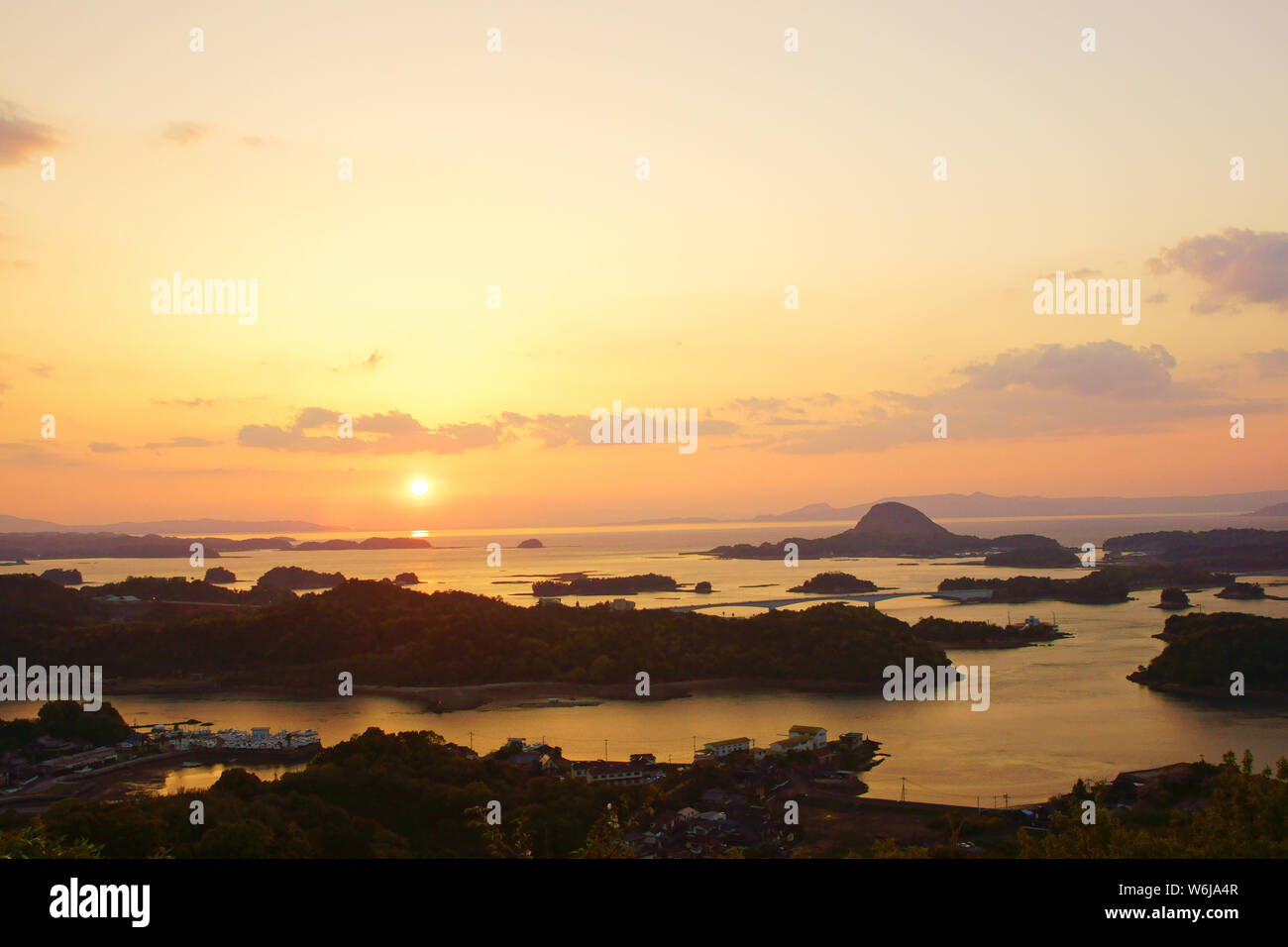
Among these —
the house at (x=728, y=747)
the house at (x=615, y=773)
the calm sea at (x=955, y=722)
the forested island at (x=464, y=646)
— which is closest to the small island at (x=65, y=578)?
the forested island at (x=464, y=646)

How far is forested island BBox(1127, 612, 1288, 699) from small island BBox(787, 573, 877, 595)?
20.2 metres

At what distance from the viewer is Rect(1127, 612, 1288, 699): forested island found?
18375 mm

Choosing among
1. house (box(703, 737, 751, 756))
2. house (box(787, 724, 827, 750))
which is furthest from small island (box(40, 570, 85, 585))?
house (box(787, 724, 827, 750))

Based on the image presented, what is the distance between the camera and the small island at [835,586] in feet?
132

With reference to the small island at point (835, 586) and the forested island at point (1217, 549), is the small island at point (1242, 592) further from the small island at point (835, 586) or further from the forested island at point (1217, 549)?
the small island at point (835, 586)

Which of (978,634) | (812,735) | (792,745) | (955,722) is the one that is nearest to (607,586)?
(978,634)

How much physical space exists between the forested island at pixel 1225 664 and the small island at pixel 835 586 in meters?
20.2

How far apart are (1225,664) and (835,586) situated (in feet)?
73.3

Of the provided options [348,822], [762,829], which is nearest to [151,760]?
[348,822]
